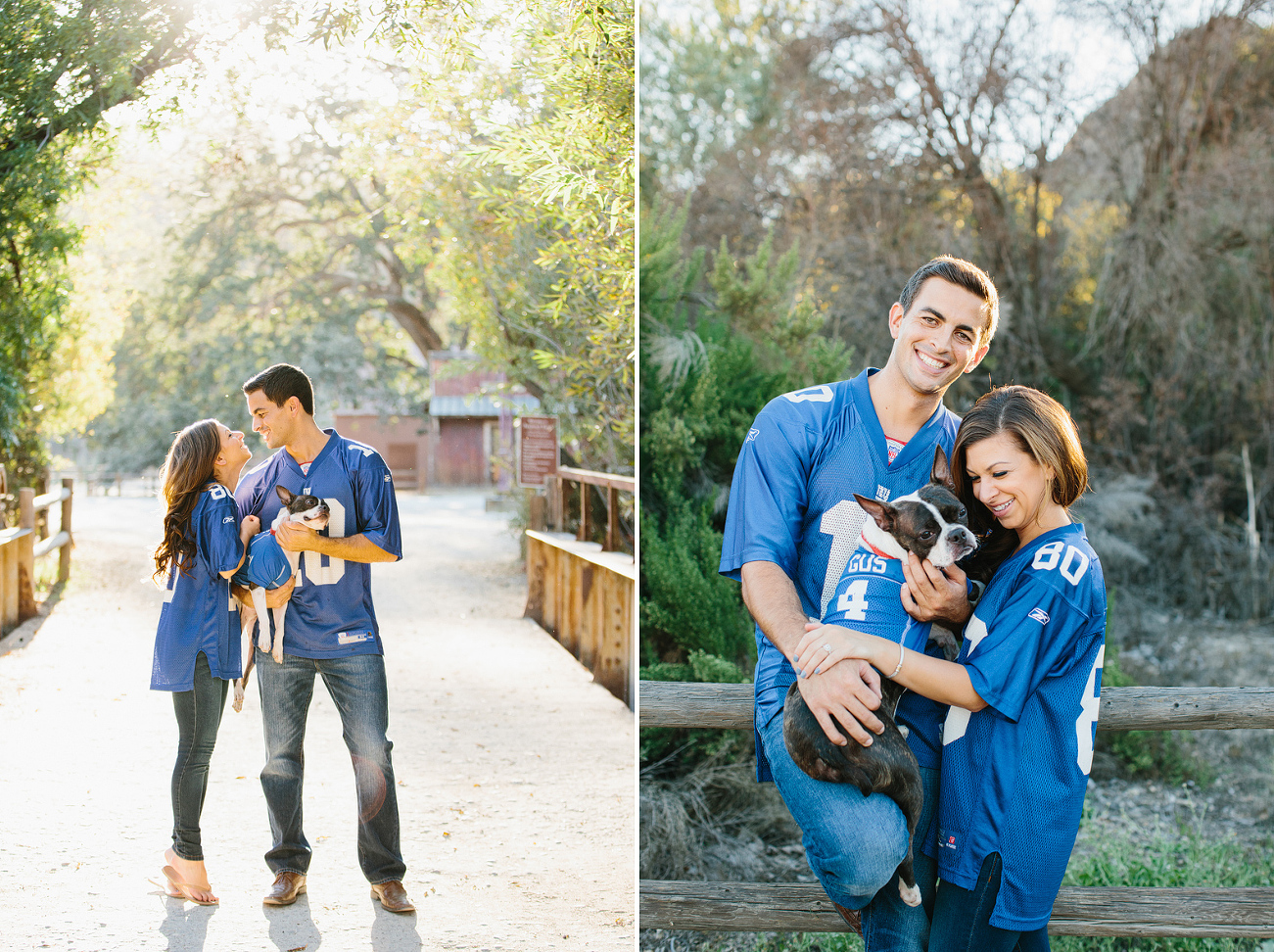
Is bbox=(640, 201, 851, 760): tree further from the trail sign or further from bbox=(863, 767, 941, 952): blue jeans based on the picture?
bbox=(863, 767, 941, 952): blue jeans

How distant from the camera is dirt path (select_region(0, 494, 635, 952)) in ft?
7.89

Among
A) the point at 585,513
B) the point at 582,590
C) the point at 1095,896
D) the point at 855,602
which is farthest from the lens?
the point at 585,513

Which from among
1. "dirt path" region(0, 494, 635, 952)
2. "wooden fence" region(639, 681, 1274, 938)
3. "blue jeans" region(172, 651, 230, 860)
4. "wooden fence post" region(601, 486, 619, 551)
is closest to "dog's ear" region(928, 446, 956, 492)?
"wooden fence" region(639, 681, 1274, 938)

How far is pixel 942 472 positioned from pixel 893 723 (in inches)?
19.6

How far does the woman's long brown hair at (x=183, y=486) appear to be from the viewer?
238 cm

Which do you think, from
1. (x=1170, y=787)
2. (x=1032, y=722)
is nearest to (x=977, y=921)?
(x=1032, y=722)

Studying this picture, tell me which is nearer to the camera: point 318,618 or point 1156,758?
point 318,618

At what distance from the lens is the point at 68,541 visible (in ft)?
8.64

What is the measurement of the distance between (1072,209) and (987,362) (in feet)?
6.33

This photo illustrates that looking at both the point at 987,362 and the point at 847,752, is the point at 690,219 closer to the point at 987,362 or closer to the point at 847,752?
the point at 987,362

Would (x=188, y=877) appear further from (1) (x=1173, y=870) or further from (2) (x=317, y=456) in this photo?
(1) (x=1173, y=870)

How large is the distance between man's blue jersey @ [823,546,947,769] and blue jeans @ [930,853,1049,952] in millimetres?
219

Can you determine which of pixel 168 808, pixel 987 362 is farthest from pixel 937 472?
pixel 987 362

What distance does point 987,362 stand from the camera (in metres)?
8.55
